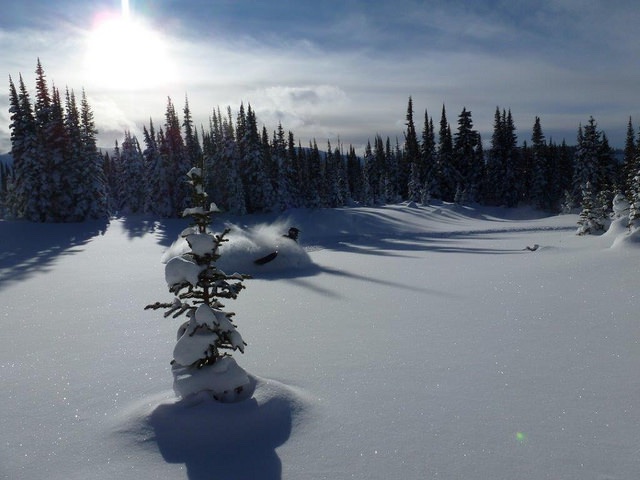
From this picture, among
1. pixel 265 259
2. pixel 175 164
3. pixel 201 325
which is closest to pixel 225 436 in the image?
pixel 201 325

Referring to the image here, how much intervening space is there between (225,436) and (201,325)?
1108 millimetres

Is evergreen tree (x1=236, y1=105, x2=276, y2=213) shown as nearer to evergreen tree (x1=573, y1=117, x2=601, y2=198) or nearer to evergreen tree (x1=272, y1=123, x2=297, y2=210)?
evergreen tree (x1=272, y1=123, x2=297, y2=210)

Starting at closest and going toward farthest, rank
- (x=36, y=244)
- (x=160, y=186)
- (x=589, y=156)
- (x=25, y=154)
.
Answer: (x=36, y=244) < (x=25, y=154) < (x=160, y=186) < (x=589, y=156)

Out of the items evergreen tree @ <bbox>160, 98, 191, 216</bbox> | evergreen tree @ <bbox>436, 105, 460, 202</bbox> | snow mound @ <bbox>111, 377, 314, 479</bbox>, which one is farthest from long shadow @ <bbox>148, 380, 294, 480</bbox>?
evergreen tree @ <bbox>436, 105, 460, 202</bbox>

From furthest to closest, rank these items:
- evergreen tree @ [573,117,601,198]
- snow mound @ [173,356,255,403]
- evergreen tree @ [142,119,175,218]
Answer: evergreen tree @ [573,117,601,198] → evergreen tree @ [142,119,175,218] → snow mound @ [173,356,255,403]

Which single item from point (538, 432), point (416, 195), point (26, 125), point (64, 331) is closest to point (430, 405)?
point (538, 432)

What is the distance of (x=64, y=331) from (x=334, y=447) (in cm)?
644

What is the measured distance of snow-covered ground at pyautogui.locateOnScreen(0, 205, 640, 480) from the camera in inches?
143

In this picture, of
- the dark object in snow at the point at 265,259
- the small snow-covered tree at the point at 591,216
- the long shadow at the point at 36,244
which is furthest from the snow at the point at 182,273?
the small snow-covered tree at the point at 591,216

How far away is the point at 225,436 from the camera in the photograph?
160 inches

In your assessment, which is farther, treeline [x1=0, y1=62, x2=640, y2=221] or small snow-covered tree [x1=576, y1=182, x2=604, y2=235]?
treeline [x1=0, y1=62, x2=640, y2=221]

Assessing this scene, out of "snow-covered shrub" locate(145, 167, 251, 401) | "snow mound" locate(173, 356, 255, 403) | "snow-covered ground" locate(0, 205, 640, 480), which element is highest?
"snow-covered shrub" locate(145, 167, 251, 401)

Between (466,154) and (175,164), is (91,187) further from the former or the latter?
(466,154)

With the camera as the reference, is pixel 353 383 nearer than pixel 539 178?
Yes
